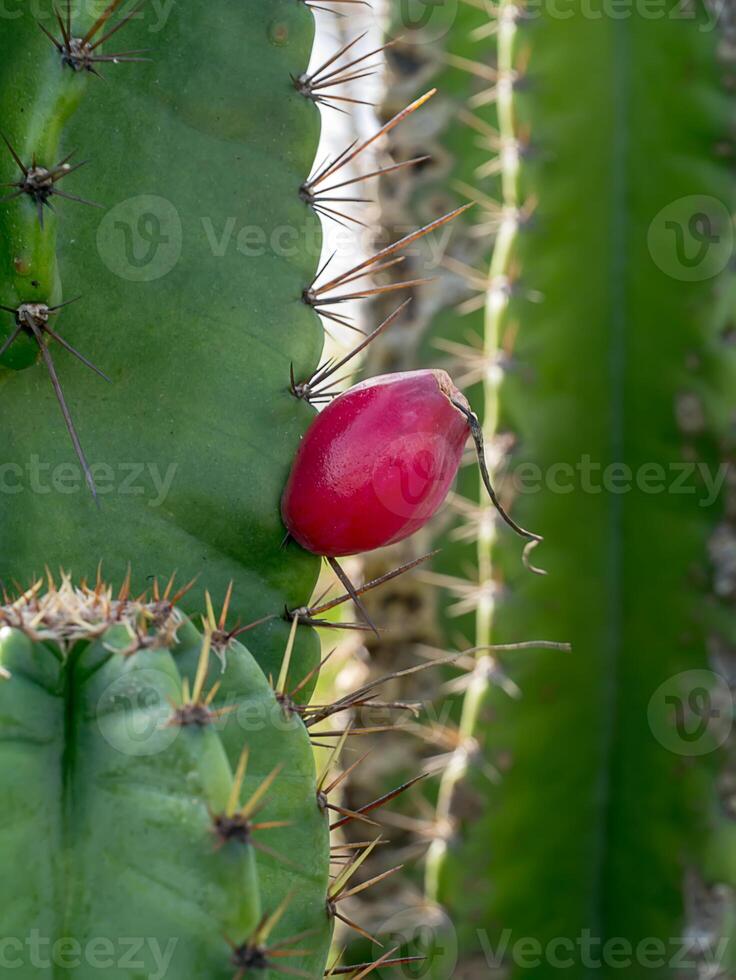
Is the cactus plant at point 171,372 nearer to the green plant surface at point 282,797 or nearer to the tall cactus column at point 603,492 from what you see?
the green plant surface at point 282,797

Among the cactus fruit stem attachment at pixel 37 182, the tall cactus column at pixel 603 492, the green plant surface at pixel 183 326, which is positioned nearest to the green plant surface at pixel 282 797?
the green plant surface at pixel 183 326

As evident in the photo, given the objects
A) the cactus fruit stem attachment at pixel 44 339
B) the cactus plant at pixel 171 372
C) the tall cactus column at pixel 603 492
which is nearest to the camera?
the cactus plant at pixel 171 372

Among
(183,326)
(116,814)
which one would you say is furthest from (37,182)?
(116,814)

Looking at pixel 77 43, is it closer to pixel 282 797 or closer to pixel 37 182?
pixel 37 182

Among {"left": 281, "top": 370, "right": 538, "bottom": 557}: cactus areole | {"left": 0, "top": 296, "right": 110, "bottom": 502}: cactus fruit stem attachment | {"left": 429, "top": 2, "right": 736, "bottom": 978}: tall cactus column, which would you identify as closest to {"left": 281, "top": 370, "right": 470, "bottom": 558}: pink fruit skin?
{"left": 281, "top": 370, "right": 538, "bottom": 557}: cactus areole

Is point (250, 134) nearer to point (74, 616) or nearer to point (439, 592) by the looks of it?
point (74, 616)

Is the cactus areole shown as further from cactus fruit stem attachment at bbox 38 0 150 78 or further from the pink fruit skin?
cactus fruit stem attachment at bbox 38 0 150 78
